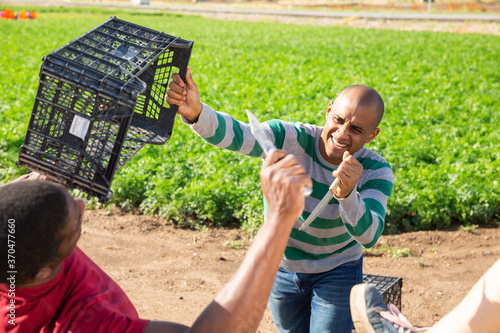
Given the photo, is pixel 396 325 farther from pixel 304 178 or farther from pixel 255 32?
pixel 255 32

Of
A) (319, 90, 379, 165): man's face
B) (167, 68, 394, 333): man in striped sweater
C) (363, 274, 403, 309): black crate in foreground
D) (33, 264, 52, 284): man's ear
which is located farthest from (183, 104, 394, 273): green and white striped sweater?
(33, 264, 52, 284): man's ear

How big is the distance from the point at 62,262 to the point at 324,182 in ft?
5.04

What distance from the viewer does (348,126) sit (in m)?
2.70

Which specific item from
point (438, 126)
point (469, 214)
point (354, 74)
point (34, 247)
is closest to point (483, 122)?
point (438, 126)

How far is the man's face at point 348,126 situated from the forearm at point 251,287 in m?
1.30

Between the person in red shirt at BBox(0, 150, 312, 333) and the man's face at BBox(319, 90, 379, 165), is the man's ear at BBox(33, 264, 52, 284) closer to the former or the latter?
the person in red shirt at BBox(0, 150, 312, 333)

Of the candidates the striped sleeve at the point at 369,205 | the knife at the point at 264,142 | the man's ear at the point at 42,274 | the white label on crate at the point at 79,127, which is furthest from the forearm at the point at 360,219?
the man's ear at the point at 42,274

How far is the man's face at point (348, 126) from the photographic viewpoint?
268 centimetres

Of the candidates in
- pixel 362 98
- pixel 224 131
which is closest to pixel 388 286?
pixel 362 98

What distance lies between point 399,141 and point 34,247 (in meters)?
6.72

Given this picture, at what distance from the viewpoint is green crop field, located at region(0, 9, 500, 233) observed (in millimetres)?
5742

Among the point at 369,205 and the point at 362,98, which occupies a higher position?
the point at 362,98

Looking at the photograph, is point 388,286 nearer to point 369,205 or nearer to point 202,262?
point 369,205

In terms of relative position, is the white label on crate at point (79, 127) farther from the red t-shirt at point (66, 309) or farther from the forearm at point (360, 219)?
the forearm at point (360, 219)
